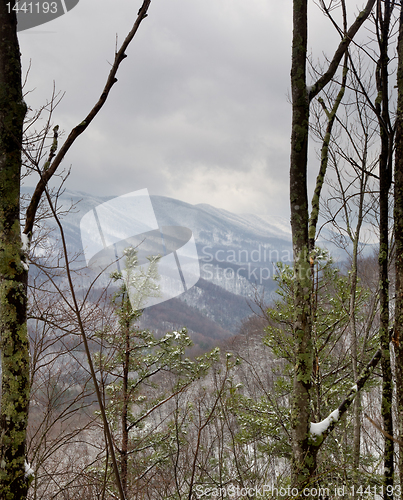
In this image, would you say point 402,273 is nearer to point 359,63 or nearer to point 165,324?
point 359,63

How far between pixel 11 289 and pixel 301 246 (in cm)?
163

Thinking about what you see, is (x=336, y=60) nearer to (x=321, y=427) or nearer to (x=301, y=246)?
(x=301, y=246)

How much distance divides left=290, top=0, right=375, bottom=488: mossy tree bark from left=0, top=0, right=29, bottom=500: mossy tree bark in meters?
1.40

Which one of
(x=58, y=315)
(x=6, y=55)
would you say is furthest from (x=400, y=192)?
(x=58, y=315)

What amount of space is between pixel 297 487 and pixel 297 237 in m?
1.37

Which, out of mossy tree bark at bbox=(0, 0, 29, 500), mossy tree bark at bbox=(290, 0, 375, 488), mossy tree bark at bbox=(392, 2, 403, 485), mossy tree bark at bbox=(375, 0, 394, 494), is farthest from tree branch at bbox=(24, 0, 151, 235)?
mossy tree bark at bbox=(375, 0, 394, 494)

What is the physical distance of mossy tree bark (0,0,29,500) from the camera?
1.49 m

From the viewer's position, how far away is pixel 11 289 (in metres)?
1.65

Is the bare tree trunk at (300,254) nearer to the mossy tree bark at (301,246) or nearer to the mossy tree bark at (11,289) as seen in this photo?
the mossy tree bark at (301,246)

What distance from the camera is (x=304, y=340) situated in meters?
1.92

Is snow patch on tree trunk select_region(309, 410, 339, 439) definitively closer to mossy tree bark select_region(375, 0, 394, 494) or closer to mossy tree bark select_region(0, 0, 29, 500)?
mossy tree bark select_region(375, 0, 394, 494)

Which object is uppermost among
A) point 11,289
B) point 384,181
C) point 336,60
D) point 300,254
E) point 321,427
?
point 336,60

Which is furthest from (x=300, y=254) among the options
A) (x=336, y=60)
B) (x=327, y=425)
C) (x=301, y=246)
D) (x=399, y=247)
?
(x=336, y=60)

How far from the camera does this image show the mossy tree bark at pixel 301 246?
1793 mm
